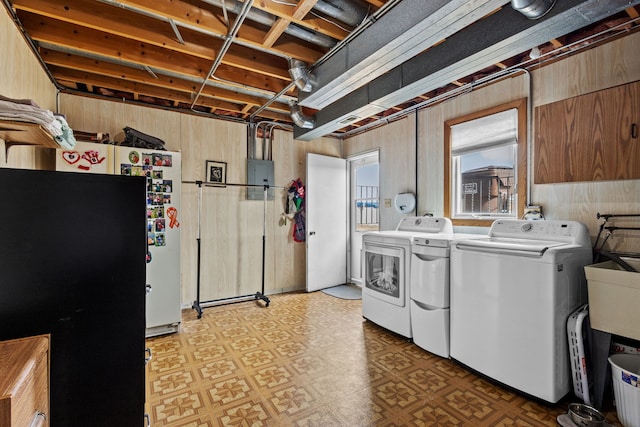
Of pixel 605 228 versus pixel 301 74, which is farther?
pixel 301 74

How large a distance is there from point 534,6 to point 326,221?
12.1ft

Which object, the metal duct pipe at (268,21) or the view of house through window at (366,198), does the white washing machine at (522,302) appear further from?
the view of house through window at (366,198)

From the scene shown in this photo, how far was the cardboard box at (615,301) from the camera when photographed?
1808 mm

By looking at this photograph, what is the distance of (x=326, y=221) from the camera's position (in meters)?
4.96

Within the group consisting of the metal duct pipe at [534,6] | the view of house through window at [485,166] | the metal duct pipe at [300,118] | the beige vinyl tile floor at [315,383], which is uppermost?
the metal duct pipe at [300,118]

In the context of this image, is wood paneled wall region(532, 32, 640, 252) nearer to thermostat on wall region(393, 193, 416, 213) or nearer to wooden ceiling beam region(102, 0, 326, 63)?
thermostat on wall region(393, 193, 416, 213)

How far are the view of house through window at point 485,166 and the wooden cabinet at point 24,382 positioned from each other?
3520 millimetres

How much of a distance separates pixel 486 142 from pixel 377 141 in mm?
1712

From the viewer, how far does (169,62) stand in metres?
2.84

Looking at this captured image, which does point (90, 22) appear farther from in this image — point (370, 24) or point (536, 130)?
point (536, 130)

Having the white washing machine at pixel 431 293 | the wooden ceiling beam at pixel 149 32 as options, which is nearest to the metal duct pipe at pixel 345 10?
the wooden ceiling beam at pixel 149 32

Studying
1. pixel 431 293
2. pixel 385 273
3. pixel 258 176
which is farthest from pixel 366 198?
pixel 431 293

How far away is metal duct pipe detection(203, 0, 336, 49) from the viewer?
80.7 inches

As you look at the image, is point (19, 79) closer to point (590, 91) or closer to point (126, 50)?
point (126, 50)
